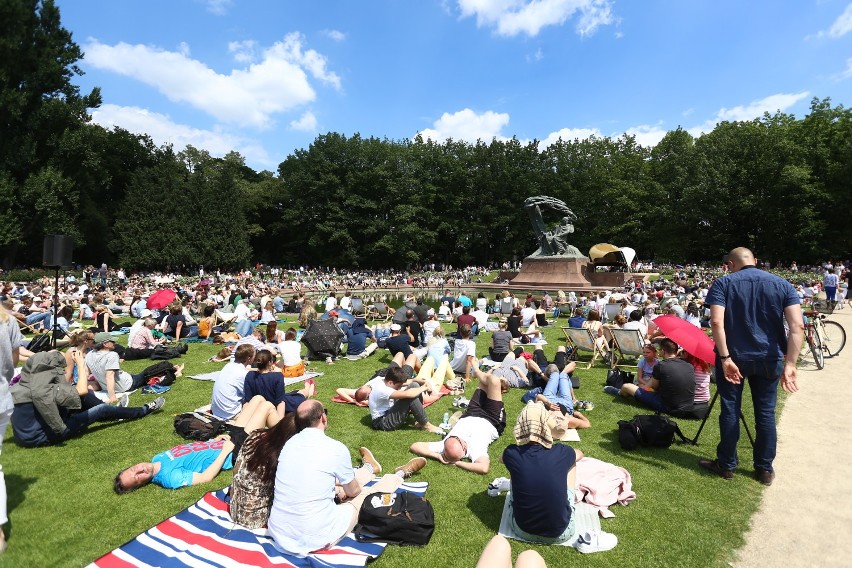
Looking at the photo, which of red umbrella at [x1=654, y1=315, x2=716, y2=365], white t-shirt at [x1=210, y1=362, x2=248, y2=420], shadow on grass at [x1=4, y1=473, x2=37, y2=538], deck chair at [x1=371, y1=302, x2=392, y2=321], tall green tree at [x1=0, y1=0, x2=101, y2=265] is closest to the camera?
shadow on grass at [x1=4, y1=473, x2=37, y2=538]

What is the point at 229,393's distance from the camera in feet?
19.6

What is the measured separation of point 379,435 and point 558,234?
Answer: 84.6ft

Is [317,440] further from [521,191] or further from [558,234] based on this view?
[521,191]

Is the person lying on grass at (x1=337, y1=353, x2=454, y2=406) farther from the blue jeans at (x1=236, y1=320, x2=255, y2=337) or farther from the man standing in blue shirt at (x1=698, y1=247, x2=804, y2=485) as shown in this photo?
the blue jeans at (x1=236, y1=320, x2=255, y2=337)

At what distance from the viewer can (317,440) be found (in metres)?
3.53

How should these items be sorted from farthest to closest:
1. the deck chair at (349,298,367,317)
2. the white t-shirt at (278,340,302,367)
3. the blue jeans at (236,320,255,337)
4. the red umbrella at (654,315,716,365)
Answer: the deck chair at (349,298,367,317), the blue jeans at (236,320,255,337), the white t-shirt at (278,340,302,367), the red umbrella at (654,315,716,365)

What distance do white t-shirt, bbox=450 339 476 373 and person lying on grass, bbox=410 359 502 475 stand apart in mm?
2737

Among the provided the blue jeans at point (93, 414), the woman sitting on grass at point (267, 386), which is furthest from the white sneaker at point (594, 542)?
the blue jeans at point (93, 414)

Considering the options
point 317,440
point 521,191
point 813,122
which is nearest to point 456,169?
point 521,191

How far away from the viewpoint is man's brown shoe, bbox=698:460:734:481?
4.79 metres

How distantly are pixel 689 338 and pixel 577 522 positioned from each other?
13.0ft

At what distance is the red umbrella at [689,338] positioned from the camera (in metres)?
6.49

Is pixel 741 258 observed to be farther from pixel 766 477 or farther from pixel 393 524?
pixel 393 524

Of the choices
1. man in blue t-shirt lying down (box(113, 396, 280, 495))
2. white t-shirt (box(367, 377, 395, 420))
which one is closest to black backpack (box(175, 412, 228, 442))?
man in blue t-shirt lying down (box(113, 396, 280, 495))
